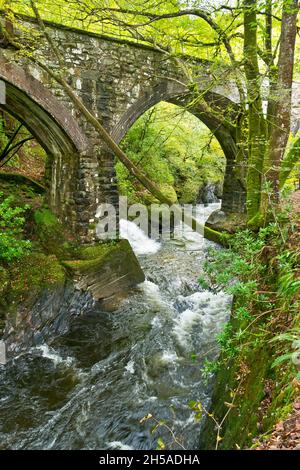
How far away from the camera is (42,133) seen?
7.77 metres

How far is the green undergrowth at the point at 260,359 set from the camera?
2292mm

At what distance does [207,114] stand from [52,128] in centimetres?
469

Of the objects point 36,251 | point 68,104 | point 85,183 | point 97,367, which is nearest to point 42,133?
point 68,104

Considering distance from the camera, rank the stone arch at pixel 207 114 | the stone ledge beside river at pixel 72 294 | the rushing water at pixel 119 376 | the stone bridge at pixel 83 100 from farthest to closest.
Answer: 1. the stone arch at pixel 207 114
2. the stone bridge at pixel 83 100
3. the stone ledge beside river at pixel 72 294
4. the rushing water at pixel 119 376

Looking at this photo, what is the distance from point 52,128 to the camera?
7.32 meters

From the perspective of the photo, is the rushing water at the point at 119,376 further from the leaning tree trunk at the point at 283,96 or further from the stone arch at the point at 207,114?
the stone arch at the point at 207,114

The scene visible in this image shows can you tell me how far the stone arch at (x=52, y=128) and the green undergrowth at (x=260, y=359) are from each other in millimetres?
4827

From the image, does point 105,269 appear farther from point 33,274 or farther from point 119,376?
point 119,376

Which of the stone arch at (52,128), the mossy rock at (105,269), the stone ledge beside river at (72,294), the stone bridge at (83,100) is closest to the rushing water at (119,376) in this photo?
the stone ledge beside river at (72,294)

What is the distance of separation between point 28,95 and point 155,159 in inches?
313

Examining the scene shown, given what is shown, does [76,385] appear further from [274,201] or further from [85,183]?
[85,183]

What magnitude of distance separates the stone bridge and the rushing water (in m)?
2.36

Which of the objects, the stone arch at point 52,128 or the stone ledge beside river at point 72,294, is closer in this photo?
the stone ledge beside river at point 72,294

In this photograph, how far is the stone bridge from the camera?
6.58 m
